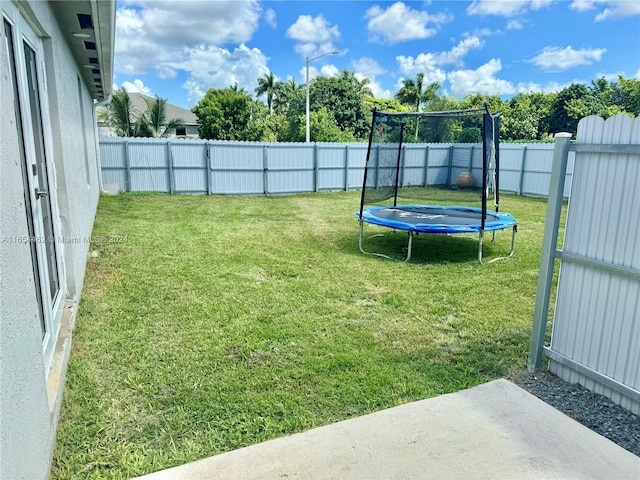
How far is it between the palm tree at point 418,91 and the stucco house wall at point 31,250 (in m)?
31.9

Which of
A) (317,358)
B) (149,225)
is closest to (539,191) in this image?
(149,225)

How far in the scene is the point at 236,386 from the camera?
268 centimetres

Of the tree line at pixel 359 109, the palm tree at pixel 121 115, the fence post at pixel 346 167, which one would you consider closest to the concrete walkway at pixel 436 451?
the fence post at pixel 346 167

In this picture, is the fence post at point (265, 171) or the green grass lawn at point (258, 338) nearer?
the green grass lawn at point (258, 338)

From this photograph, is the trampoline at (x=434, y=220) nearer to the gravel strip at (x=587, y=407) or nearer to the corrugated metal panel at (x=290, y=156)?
the gravel strip at (x=587, y=407)

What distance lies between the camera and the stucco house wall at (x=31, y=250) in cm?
141

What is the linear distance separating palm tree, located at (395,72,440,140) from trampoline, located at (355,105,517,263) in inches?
1090

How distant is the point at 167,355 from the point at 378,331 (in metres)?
1.65

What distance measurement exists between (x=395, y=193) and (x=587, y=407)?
19.3 feet

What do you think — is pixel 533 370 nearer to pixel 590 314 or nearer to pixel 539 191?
pixel 590 314

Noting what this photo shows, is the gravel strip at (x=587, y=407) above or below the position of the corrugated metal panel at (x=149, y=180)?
below

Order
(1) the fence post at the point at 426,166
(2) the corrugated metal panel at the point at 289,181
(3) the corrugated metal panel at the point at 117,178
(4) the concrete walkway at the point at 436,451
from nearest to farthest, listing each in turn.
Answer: (4) the concrete walkway at the point at 436,451 → (3) the corrugated metal panel at the point at 117,178 → (2) the corrugated metal panel at the point at 289,181 → (1) the fence post at the point at 426,166

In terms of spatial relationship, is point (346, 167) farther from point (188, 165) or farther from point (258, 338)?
point (258, 338)

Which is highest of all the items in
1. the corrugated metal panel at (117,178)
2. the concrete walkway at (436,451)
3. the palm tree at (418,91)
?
the palm tree at (418,91)
